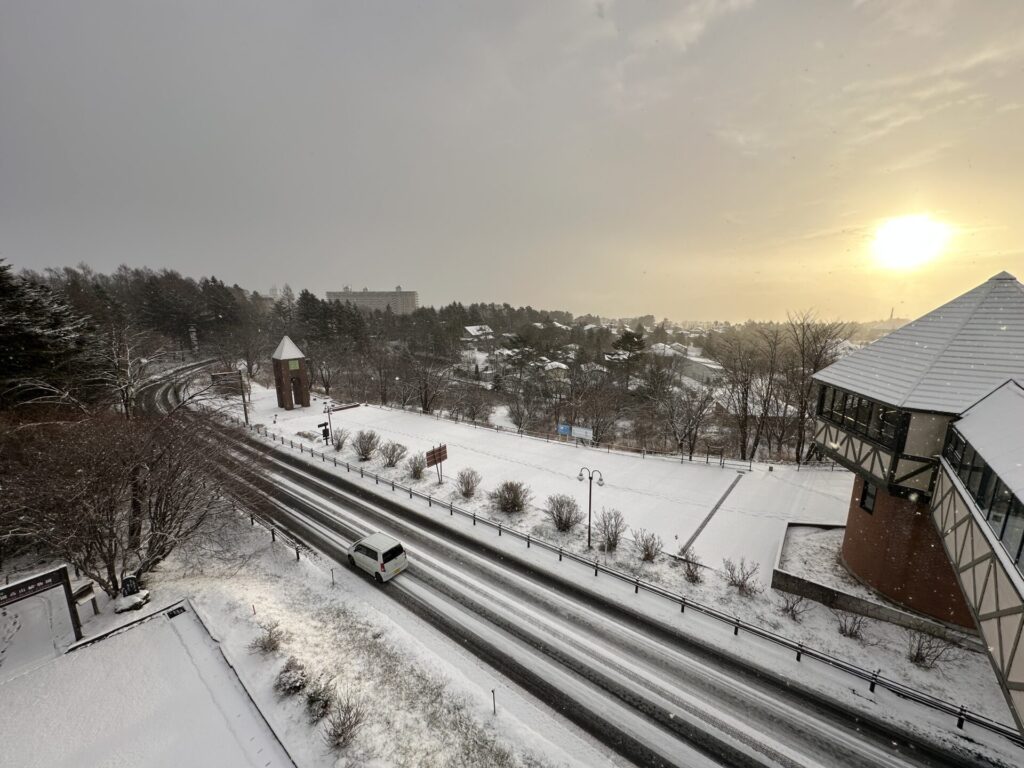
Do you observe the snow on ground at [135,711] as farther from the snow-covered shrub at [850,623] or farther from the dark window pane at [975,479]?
the dark window pane at [975,479]

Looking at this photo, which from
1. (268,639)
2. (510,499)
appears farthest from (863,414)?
(268,639)

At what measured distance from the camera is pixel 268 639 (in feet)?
37.6

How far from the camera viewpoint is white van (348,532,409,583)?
1514 centimetres

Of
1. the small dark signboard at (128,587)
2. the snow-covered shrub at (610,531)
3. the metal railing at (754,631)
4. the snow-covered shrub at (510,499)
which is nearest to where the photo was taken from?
the metal railing at (754,631)

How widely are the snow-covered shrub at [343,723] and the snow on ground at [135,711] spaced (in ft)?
3.04

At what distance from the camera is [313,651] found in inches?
466

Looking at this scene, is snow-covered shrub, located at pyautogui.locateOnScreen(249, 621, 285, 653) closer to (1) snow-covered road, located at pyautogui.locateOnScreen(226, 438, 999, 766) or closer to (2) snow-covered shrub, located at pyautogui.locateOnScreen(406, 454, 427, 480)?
(1) snow-covered road, located at pyautogui.locateOnScreen(226, 438, 999, 766)

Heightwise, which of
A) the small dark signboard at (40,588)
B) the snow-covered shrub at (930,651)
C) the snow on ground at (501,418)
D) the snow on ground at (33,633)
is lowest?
the snow on ground at (501,418)

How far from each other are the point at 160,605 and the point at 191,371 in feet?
184

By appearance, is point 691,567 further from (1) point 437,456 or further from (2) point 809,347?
(2) point 809,347

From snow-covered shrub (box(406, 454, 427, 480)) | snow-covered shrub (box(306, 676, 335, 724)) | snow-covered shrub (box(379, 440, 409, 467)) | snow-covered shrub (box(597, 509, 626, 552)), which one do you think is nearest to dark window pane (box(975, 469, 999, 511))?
snow-covered shrub (box(597, 509, 626, 552))

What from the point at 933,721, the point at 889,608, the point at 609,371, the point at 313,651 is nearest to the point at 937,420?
the point at 889,608

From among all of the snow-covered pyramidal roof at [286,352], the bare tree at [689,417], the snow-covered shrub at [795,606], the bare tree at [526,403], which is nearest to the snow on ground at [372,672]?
the snow-covered shrub at [795,606]

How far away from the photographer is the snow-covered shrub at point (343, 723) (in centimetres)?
891
